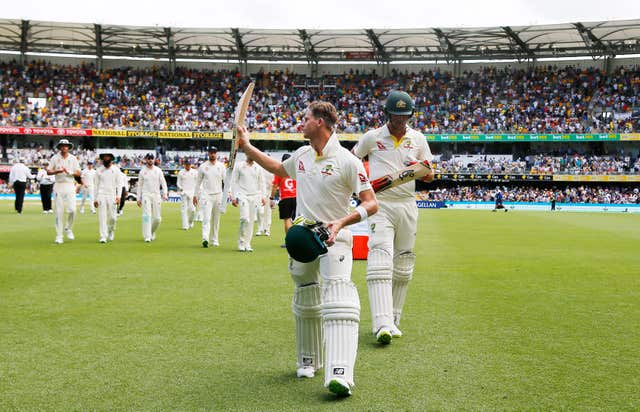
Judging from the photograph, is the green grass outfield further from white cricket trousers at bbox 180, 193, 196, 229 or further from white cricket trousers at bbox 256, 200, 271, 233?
white cricket trousers at bbox 180, 193, 196, 229

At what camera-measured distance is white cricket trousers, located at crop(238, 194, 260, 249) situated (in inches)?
587

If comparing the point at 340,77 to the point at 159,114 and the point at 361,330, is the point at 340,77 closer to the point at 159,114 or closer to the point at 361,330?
the point at 159,114

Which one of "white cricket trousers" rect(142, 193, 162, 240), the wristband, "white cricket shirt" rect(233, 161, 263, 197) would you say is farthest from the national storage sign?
the wristband

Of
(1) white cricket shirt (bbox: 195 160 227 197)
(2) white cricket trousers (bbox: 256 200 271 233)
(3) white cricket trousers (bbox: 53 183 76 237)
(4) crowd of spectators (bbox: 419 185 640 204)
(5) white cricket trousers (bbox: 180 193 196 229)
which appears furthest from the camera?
(4) crowd of spectators (bbox: 419 185 640 204)

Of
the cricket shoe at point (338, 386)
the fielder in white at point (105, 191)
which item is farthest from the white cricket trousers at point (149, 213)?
the cricket shoe at point (338, 386)

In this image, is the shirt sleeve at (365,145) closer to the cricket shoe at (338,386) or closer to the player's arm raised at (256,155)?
the player's arm raised at (256,155)

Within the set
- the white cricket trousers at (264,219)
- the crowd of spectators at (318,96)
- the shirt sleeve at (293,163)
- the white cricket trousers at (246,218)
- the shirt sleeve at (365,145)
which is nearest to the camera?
the shirt sleeve at (293,163)

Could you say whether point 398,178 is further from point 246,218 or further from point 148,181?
point 148,181

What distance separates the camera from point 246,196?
1523cm

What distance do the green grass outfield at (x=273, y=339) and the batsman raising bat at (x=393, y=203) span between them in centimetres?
46

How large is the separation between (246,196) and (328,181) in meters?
10.4

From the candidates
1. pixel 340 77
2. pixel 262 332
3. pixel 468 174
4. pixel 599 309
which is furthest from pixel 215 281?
pixel 340 77

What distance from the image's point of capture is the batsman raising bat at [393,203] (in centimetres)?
623

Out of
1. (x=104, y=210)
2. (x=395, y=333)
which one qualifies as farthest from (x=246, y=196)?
(x=395, y=333)
